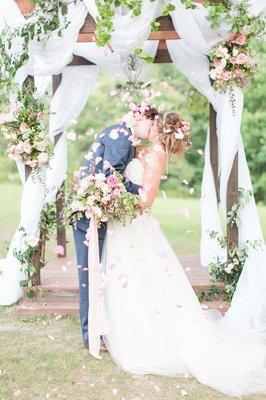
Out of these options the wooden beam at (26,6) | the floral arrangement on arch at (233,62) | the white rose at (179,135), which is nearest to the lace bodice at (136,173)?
the white rose at (179,135)

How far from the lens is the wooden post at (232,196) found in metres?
6.07

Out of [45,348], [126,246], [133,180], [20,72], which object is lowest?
[45,348]

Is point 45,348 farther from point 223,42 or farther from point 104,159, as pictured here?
point 223,42

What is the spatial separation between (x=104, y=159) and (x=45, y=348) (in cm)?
150

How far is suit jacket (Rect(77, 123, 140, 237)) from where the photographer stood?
16.7 ft

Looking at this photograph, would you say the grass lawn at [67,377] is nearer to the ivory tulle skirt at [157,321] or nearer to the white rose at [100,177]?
the ivory tulle skirt at [157,321]

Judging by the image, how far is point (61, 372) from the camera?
490cm

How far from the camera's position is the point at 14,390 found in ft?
15.0

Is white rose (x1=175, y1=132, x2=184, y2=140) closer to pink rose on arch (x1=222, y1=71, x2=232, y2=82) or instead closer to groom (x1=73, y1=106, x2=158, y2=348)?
groom (x1=73, y1=106, x2=158, y2=348)

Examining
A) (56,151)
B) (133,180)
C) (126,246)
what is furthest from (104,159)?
(56,151)

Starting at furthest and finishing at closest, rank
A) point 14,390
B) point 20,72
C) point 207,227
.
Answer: point 207,227
point 20,72
point 14,390

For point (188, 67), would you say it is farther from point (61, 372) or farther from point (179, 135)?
point (61, 372)

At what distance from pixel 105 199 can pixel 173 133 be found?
683 mm

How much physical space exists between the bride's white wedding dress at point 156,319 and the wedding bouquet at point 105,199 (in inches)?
8.3
